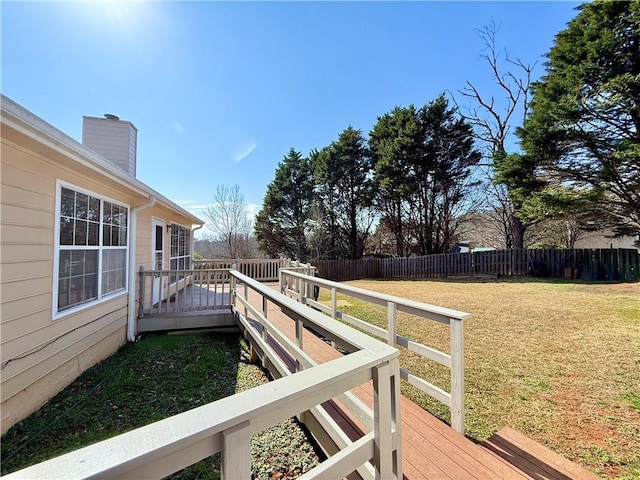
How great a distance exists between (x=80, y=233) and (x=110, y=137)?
389 centimetres

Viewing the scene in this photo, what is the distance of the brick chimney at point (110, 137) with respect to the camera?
6.45 meters

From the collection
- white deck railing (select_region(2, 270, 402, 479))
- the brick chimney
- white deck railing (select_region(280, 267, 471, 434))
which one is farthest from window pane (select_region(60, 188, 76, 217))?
white deck railing (select_region(280, 267, 471, 434))

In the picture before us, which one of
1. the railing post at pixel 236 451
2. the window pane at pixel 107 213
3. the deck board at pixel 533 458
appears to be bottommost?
the deck board at pixel 533 458

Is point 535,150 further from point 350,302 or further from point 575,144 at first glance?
point 350,302

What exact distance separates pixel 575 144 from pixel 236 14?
529 inches

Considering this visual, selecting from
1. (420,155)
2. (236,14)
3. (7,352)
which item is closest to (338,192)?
(420,155)

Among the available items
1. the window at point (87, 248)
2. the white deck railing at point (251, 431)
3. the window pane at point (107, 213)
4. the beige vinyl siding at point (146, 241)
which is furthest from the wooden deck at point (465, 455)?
the beige vinyl siding at point (146, 241)

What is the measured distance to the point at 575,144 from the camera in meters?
11.6

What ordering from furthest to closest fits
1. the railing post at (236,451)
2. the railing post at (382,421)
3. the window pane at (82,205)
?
the window pane at (82,205) → the railing post at (382,421) → the railing post at (236,451)

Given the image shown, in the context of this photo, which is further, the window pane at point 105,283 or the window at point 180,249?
the window at point 180,249

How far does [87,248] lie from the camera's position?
4.01m

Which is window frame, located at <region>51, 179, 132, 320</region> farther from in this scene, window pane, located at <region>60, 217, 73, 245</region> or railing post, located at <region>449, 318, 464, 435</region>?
railing post, located at <region>449, 318, 464, 435</region>

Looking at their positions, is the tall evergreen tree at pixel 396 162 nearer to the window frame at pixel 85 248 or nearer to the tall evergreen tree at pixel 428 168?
the tall evergreen tree at pixel 428 168

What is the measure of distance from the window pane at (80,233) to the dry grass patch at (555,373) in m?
4.64
